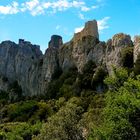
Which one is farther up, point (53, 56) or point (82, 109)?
point (53, 56)

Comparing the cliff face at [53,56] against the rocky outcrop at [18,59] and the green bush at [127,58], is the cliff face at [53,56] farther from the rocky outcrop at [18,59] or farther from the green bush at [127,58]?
the green bush at [127,58]

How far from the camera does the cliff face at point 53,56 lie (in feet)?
388

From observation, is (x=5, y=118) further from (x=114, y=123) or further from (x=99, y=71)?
(x=114, y=123)

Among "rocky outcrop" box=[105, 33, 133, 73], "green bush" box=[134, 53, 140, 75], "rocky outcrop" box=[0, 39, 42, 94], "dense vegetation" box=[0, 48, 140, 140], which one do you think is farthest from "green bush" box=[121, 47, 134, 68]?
"rocky outcrop" box=[0, 39, 42, 94]

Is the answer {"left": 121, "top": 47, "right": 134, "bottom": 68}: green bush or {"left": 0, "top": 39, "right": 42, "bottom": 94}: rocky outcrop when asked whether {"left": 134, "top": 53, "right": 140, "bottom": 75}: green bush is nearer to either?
{"left": 121, "top": 47, "right": 134, "bottom": 68}: green bush

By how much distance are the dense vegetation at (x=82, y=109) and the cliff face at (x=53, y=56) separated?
2.93 meters

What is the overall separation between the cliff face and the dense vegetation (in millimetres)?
2932

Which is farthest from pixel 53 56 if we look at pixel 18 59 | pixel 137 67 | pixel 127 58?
pixel 137 67

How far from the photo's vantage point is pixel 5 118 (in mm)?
130750

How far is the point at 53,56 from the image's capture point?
148375mm

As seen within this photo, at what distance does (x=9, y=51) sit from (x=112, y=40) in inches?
3055

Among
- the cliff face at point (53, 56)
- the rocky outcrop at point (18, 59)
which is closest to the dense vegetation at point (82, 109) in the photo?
the cliff face at point (53, 56)

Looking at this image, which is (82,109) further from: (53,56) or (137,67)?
(53,56)

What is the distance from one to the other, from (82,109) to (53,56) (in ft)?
268
